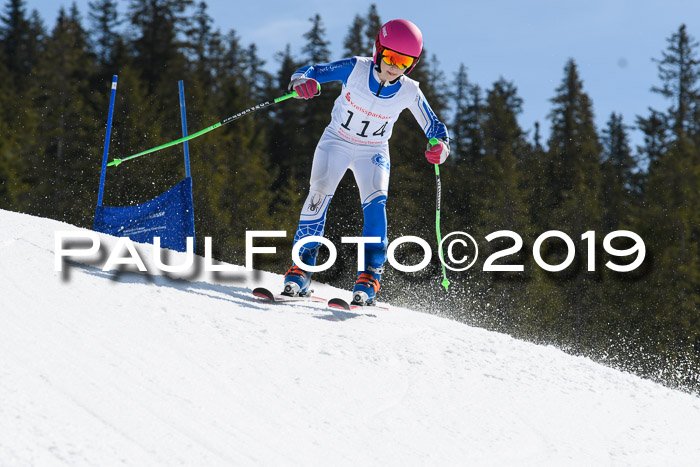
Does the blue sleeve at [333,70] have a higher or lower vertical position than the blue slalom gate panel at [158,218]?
higher

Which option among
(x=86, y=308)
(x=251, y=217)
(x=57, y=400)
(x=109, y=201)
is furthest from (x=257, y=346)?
(x=251, y=217)

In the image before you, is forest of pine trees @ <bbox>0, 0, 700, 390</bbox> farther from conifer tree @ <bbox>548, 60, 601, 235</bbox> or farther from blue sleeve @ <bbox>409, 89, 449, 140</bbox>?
blue sleeve @ <bbox>409, 89, 449, 140</bbox>

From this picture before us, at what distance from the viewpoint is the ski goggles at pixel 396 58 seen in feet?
16.4

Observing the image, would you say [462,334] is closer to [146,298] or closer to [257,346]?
[257,346]

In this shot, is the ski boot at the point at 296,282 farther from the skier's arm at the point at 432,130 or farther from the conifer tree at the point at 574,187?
the conifer tree at the point at 574,187

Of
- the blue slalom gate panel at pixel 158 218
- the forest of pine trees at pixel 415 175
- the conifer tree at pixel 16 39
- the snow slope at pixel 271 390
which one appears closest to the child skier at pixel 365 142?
the snow slope at pixel 271 390

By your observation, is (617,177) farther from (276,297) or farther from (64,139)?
(276,297)

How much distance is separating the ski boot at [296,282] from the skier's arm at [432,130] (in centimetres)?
141

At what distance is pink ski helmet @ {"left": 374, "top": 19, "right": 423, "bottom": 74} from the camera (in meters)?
4.96

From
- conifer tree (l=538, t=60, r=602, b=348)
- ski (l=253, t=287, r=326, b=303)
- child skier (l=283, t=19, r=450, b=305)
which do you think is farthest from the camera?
conifer tree (l=538, t=60, r=602, b=348)

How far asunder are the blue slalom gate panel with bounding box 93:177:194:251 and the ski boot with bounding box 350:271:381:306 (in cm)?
231

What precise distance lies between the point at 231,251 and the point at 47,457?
2782 centimetres

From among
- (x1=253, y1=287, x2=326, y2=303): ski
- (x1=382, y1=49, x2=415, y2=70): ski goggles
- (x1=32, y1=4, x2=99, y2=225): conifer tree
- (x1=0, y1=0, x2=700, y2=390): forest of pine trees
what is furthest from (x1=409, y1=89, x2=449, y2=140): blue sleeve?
(x1=32, y1=4, x2=99, y2=225): conifer tree

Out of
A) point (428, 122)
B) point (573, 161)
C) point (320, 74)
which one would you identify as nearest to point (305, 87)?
point (320, 74)
